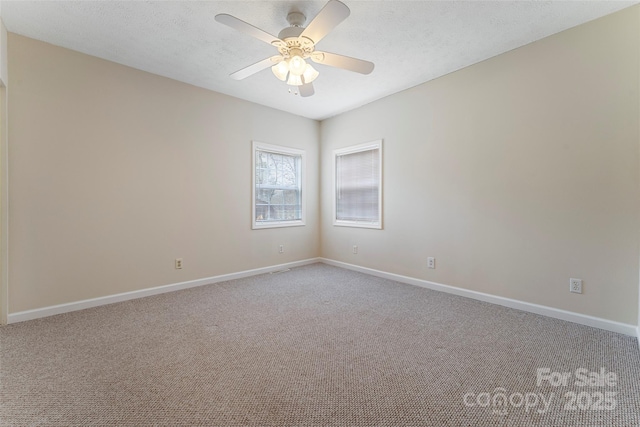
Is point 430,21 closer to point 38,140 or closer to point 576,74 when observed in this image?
point 576,74

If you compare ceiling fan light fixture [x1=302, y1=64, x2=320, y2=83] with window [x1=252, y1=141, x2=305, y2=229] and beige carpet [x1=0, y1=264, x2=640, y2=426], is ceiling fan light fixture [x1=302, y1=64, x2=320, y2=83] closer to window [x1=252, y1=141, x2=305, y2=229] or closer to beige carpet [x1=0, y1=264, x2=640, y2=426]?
window [x1=252, y1=141, x2=305, y2=229]

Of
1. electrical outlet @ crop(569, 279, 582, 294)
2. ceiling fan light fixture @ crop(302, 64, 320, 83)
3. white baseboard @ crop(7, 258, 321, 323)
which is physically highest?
ceiling fan light fixture @ crop(302, 64, 320, 83)

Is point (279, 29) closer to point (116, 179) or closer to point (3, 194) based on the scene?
point (116, 179)

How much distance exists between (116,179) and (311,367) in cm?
285

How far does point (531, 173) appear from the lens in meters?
2.76

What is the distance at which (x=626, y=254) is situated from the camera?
7.54 ft

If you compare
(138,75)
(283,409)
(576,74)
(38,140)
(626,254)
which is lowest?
(283,409)

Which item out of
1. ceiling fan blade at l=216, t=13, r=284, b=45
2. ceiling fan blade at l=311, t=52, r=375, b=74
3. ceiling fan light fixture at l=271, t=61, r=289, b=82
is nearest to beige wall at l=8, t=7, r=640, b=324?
ceiling fan blade at l=311, t=52, r=375, b=74

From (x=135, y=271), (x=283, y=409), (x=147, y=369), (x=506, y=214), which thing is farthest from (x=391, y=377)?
(x=135, y=271)

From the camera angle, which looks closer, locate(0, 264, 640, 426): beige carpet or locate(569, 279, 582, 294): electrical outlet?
locate(0, 264, 640, 426): beige carpet

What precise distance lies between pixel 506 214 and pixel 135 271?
162 inches

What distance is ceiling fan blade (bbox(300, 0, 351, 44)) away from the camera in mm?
1675

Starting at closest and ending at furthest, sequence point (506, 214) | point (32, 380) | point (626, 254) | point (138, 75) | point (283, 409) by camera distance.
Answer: point (283, 409) → point (32, 380) → point (626, 254) → point (506, 214) → point (138, 75)

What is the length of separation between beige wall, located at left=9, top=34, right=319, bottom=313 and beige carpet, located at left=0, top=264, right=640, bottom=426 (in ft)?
1.59
